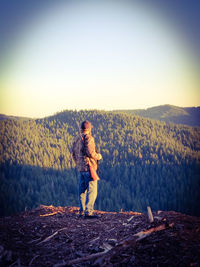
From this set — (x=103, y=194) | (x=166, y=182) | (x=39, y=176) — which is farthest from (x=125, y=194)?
(x=39, y=176)

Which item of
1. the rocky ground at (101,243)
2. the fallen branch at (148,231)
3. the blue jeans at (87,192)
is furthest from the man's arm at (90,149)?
the fallen branch at (148,231)

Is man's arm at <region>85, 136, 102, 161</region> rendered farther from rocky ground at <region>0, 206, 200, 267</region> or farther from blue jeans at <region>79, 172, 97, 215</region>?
rocky ground at <region>0, 206, 200, 267</region>

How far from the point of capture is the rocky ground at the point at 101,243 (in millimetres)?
4387

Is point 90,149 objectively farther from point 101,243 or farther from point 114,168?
point 114,168

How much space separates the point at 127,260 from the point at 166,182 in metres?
65.2

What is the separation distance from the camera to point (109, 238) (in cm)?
579

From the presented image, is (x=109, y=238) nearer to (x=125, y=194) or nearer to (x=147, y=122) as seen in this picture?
(x=125, y=194)

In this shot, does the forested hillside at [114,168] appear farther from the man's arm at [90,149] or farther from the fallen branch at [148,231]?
the fallen branch at [148,231]

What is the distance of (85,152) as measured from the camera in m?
8.00

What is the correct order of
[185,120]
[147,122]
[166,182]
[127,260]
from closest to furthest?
[127,260], [185,120], [166,182], [147,122]

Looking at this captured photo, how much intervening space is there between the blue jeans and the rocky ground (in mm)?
615

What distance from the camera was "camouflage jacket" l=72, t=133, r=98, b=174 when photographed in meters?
7.90

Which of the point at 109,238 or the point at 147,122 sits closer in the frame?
the point at 109,238

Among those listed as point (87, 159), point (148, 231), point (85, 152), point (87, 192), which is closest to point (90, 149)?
point (85, 152)
